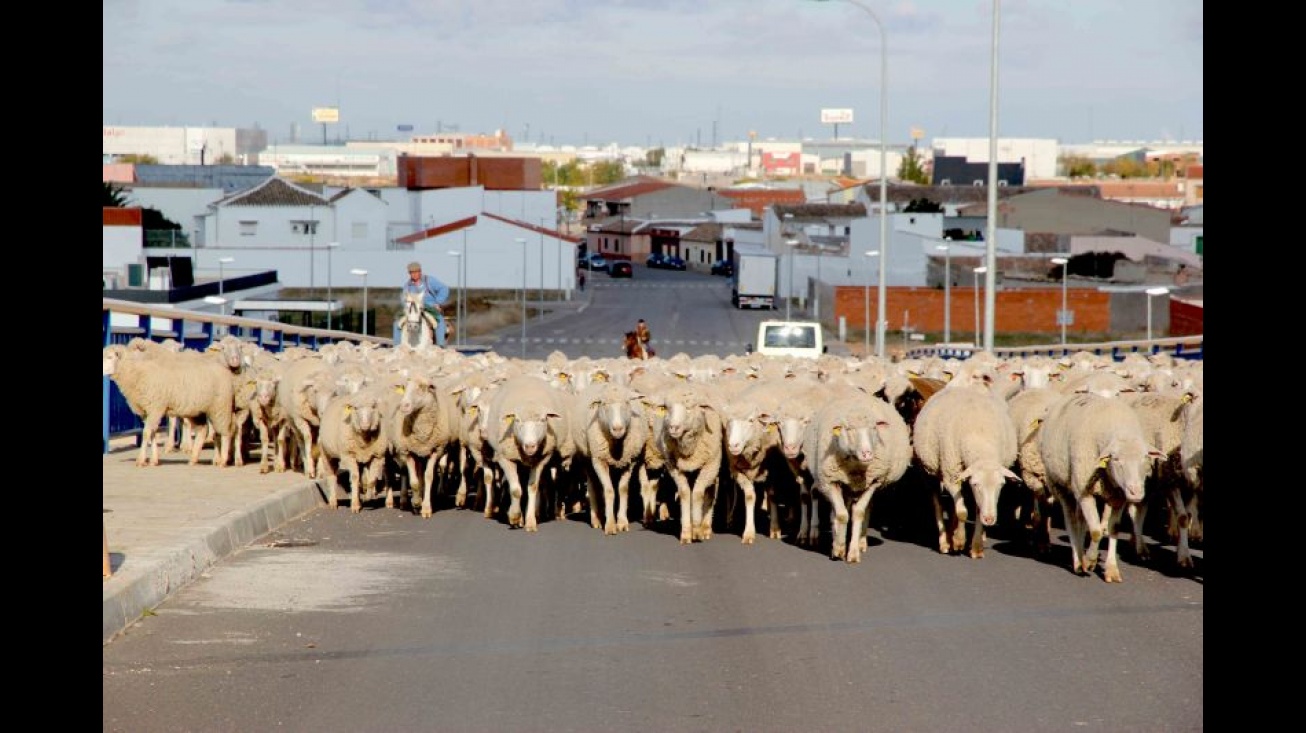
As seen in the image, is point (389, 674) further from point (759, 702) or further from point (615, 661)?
point (759, 702)

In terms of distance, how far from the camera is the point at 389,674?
841 cm

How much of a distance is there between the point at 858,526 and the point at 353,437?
5313 mm

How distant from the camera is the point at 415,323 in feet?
92.5

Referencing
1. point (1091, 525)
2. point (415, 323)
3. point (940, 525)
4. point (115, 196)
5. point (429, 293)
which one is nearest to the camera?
point (1091, 525)

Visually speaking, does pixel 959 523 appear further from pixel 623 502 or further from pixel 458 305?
pixel 458 305

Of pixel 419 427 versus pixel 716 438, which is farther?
pixel 419 427

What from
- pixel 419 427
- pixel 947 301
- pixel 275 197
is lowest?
pixel 419 427

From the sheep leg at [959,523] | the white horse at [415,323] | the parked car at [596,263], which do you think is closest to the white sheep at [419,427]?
→ the sheep leg at [959,523]

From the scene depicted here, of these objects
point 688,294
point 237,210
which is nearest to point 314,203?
point 237,210

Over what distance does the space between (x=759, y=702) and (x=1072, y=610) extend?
3287 mm

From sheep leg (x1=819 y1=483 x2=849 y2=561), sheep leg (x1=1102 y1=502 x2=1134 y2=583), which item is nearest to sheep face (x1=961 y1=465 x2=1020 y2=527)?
sheep leg (x1=1102 y1=502 x2=1134 y2=583)

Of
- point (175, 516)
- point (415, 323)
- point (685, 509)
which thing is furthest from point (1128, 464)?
point (415, 323)

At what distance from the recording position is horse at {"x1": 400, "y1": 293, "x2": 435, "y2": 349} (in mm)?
27906

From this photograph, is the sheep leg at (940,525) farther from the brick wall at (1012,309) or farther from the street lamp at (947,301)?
the brick wall at (1012,309)
